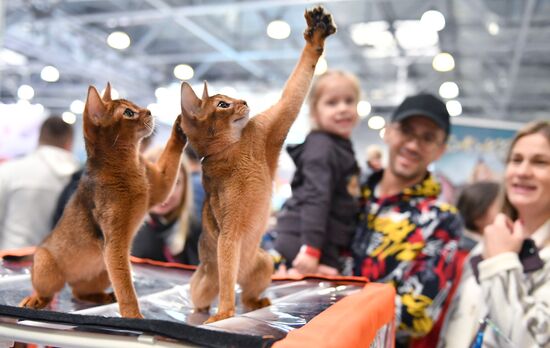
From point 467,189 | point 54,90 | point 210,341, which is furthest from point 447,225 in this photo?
point 54,90

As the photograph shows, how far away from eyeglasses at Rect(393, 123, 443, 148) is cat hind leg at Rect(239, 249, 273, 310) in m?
0.77

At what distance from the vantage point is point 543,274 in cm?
132

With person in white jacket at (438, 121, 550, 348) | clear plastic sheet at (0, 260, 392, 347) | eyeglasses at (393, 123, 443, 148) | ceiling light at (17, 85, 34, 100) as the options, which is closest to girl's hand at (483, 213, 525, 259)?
person in white jacket at (438, 121, 550, 348)

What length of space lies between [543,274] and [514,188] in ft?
0.87

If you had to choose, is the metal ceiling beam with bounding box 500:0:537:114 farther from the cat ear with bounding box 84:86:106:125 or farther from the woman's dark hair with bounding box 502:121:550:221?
the cat ear with bounding box 84:86:106:125

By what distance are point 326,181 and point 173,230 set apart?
500 millimetres

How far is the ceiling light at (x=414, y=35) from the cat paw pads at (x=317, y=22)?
532 cm

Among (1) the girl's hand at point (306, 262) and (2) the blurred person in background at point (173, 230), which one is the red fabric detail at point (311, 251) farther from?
(2) the blurred person in background at point (173, 230)

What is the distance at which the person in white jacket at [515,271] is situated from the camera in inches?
48.8

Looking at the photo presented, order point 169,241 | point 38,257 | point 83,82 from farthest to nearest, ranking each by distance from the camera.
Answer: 1. point 83,82
2. point 169,241
3. point 38,257

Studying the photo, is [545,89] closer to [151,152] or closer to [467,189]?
[467,189]

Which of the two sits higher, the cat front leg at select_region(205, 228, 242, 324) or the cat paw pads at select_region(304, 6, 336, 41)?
the cat paw pads at select_region(304, 6, 336, 41)

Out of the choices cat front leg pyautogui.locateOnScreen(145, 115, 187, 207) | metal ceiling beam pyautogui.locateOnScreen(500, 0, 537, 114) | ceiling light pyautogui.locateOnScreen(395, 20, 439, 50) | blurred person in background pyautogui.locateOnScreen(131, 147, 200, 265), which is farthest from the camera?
ceiling light pyautogui.locateOnScreen(395, 20, 439, 50)

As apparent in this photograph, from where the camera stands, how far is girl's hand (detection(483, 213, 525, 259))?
4.24 feet
